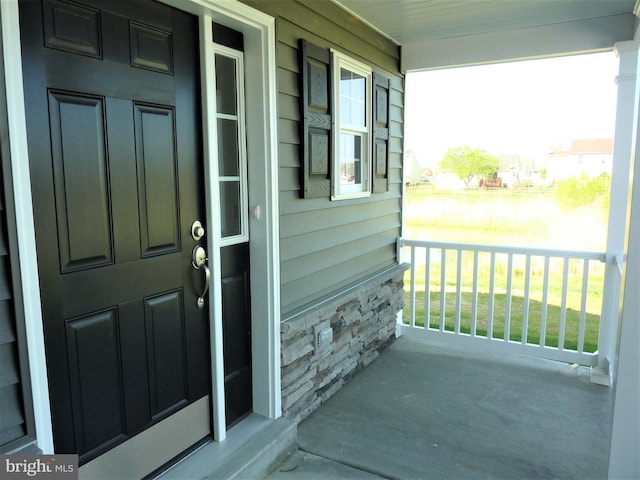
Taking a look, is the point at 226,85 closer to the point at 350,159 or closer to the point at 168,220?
the point at 168,220

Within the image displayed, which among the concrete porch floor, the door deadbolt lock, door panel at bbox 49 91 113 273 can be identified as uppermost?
door panel at bbox 49 91 113 273

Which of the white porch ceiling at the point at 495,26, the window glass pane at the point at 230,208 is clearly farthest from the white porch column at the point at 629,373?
the white porch ceiling at the point at 495,26

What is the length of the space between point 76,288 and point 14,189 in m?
0.40

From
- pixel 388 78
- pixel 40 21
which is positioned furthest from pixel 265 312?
pixel 388 78

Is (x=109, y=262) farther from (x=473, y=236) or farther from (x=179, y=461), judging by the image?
(x=473, y=236)

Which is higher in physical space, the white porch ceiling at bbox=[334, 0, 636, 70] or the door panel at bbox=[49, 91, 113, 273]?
the white porch ceiling at bbox=[334, 0, 636, 70]

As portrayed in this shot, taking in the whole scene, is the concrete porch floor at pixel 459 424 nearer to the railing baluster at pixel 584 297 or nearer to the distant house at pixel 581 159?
the railing baluster at pixel 584 297

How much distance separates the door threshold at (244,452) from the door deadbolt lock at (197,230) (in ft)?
3.19

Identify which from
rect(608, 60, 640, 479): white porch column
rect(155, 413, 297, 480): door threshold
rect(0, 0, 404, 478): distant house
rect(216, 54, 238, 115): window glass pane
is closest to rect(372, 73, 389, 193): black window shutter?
rect(0, 0, 404, 478): distant house

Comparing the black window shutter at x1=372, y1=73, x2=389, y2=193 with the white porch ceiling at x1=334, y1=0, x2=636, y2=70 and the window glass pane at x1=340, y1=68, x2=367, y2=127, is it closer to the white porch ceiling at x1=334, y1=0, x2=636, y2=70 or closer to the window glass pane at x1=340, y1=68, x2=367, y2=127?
the window glass pane at x1=340, y1=68, x2=367, y2=127

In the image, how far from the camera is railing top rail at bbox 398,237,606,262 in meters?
3.18

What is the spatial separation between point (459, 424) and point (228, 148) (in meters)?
1.99

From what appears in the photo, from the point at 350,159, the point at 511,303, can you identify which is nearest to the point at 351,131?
the point at 350,159

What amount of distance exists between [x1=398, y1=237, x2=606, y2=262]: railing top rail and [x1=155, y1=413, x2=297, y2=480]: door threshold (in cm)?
203
